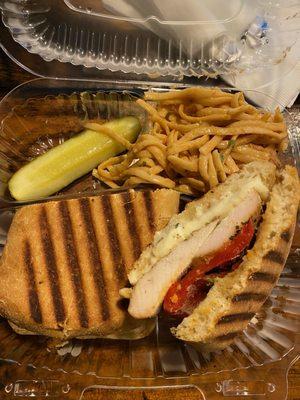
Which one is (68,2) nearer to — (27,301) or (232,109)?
(232,109)

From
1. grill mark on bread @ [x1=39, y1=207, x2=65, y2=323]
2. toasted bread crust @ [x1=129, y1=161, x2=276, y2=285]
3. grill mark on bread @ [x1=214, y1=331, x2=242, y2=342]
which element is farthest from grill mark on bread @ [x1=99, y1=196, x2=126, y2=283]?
grill mark on bread @ [x1=214, y1=331, x2=242, y2=342]

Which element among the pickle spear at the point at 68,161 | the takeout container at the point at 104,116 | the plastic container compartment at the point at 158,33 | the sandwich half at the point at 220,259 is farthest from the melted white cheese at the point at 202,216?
the plastic container compartment at the point at 158,33

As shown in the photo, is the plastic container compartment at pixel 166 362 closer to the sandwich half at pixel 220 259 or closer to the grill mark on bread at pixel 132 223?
the sandwich half at pixel 220 259

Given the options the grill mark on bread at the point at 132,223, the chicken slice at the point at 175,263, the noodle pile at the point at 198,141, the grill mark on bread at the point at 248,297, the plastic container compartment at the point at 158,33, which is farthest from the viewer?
the plastic container compartment at the point at 158,33

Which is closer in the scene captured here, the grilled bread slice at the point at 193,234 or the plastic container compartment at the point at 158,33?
the grilled bread slice at the point at 193,234

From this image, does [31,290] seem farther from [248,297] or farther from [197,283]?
[248,297]

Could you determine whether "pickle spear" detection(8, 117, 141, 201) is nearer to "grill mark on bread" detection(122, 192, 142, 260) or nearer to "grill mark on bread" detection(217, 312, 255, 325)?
"grill mark on bread" detection(122, 192, 142, 260)

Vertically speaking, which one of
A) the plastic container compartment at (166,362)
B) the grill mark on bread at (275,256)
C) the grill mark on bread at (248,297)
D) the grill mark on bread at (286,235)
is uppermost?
the grill mark on bread at (286,235)

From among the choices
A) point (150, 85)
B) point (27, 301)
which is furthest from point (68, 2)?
point (27, 301)

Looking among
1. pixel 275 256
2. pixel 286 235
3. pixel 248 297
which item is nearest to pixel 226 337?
pixel 248 297
